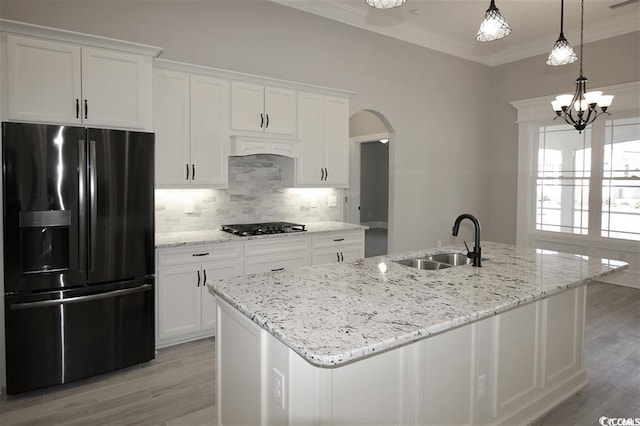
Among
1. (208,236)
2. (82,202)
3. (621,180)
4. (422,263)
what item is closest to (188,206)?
(208,236)

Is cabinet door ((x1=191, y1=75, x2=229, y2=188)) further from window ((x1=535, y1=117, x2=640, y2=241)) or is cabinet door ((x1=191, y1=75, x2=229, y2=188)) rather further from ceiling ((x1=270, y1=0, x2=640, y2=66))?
window ((x1=535, y1=117, x2=640, y2=241))

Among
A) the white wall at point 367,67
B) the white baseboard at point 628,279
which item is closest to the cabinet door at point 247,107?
the white wall at point 367,67

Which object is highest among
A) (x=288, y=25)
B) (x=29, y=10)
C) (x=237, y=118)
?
(x=288, y=25)

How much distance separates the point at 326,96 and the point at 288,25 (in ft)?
3.00

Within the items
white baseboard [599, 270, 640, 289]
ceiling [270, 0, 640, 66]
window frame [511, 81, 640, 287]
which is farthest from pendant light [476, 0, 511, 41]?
white baseboard [599, 270, 640, 289]

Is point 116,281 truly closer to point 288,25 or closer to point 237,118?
point 237,118

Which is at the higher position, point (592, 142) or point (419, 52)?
point (419, 52)

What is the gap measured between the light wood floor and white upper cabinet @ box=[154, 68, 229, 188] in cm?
156

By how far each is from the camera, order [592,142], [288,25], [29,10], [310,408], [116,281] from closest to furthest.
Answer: [310,408] → [116,281] → [29,10] → [288,25] → [592,142]

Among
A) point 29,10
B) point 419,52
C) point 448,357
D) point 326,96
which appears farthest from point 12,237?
point 419,52

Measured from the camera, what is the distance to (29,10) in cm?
325

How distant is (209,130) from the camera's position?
3863 millimetres

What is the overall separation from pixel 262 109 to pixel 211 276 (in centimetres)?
174

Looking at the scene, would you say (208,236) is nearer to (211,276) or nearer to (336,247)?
(211,276)
